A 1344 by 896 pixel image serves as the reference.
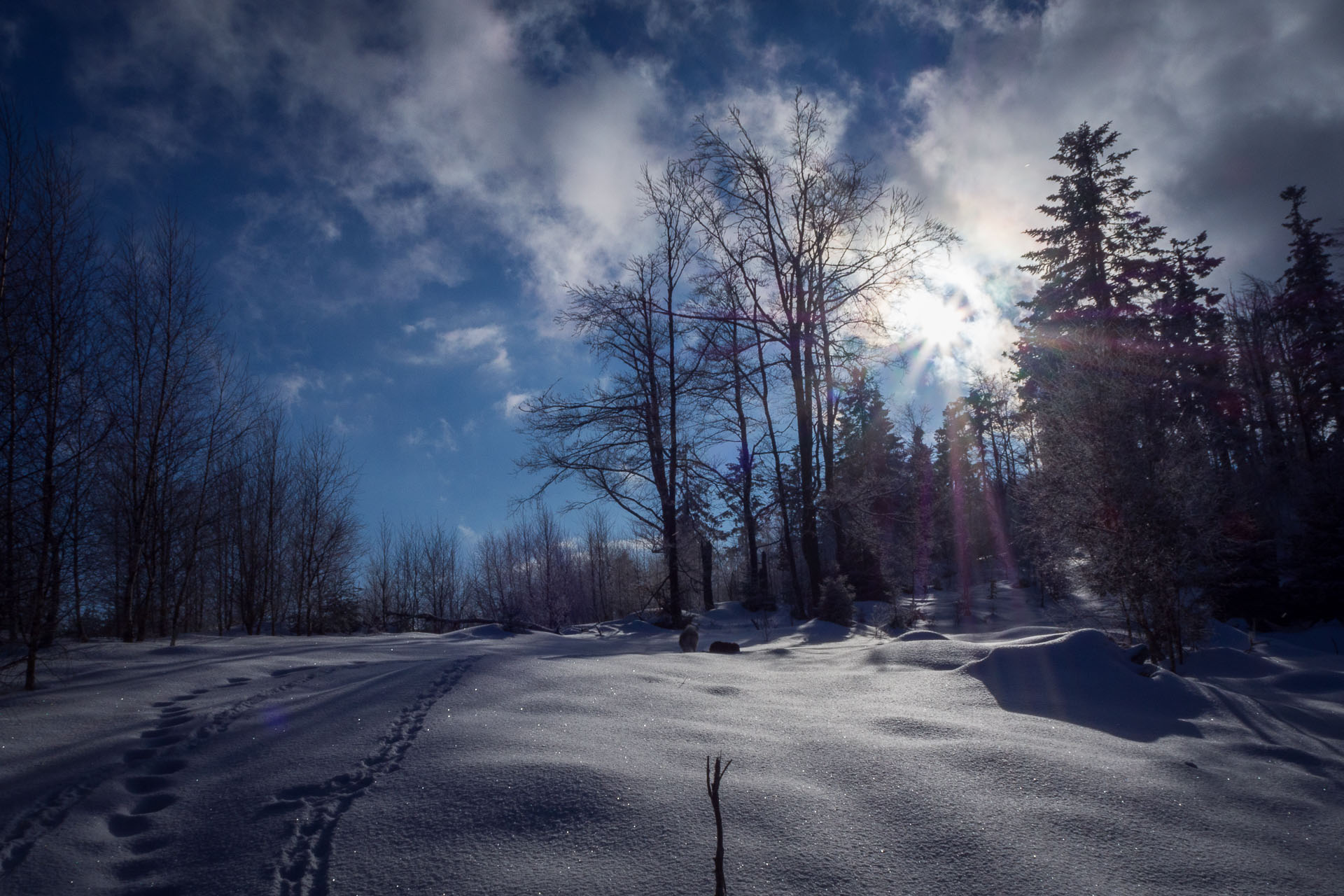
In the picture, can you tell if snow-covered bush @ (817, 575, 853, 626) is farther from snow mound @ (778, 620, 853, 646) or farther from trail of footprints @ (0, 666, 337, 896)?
trail of footprints @ (0, 666, 337, 896)

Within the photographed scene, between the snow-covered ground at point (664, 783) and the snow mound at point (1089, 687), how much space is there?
0.07 ft

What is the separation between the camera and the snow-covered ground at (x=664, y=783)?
7.34 feet

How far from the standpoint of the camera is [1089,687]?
15.3ft

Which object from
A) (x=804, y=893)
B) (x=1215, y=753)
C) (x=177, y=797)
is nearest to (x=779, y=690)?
(x=1215, y=753)

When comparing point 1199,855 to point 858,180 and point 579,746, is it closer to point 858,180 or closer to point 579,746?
point 579,746

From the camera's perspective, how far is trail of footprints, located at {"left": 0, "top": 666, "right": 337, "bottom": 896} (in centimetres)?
241

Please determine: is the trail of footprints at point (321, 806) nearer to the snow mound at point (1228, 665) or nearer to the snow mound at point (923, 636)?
the snow mound at point (923, 636)

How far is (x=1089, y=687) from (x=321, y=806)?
488 cm

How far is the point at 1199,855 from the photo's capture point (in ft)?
7.76

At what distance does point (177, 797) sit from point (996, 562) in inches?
1231

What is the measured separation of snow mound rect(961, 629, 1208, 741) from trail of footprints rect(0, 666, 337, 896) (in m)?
4.59

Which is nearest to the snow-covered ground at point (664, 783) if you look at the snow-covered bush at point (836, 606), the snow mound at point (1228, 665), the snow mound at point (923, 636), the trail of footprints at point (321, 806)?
the trail of footprints at point (321, 806)

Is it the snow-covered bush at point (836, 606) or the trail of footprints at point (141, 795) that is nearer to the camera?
the trail of footprints at point (141, 795)

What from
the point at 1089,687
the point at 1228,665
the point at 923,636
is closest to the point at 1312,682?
the point at 1228,665
